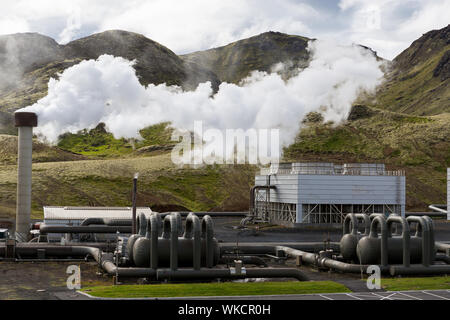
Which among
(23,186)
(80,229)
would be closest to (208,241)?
(80,229)

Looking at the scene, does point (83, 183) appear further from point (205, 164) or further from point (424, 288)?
point (424, 288)

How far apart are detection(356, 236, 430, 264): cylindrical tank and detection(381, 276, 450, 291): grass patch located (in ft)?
13.9

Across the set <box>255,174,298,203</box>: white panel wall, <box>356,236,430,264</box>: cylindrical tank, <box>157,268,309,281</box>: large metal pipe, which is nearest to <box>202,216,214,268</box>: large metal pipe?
<box>157,268,309,281</box>: large metal pipe

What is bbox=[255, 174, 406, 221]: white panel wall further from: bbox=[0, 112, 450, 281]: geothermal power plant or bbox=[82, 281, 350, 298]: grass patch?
bbox=[82, 281, 350, 298]: grass patch

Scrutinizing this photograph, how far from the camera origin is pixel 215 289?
124 feet

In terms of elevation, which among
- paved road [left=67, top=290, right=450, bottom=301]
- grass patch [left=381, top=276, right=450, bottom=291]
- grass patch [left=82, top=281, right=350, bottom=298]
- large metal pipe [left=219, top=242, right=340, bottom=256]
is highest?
large metal pipe [left=219, top=242, right=340, bottom=256]

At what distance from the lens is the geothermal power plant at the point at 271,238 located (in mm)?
44750

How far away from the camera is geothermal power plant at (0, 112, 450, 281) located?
1762 inches

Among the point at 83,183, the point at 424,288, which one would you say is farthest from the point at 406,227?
the point at 83,183

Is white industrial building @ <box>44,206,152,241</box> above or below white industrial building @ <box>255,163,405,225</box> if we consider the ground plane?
below

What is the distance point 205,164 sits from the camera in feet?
582

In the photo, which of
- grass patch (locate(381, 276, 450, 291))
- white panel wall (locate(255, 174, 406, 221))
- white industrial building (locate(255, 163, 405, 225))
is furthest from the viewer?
white industrial building (locate(255, 163, 405, 225))

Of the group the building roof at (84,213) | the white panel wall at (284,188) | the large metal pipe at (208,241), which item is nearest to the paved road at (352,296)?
the large metal pipe at (208,241)

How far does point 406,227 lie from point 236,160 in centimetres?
13591
